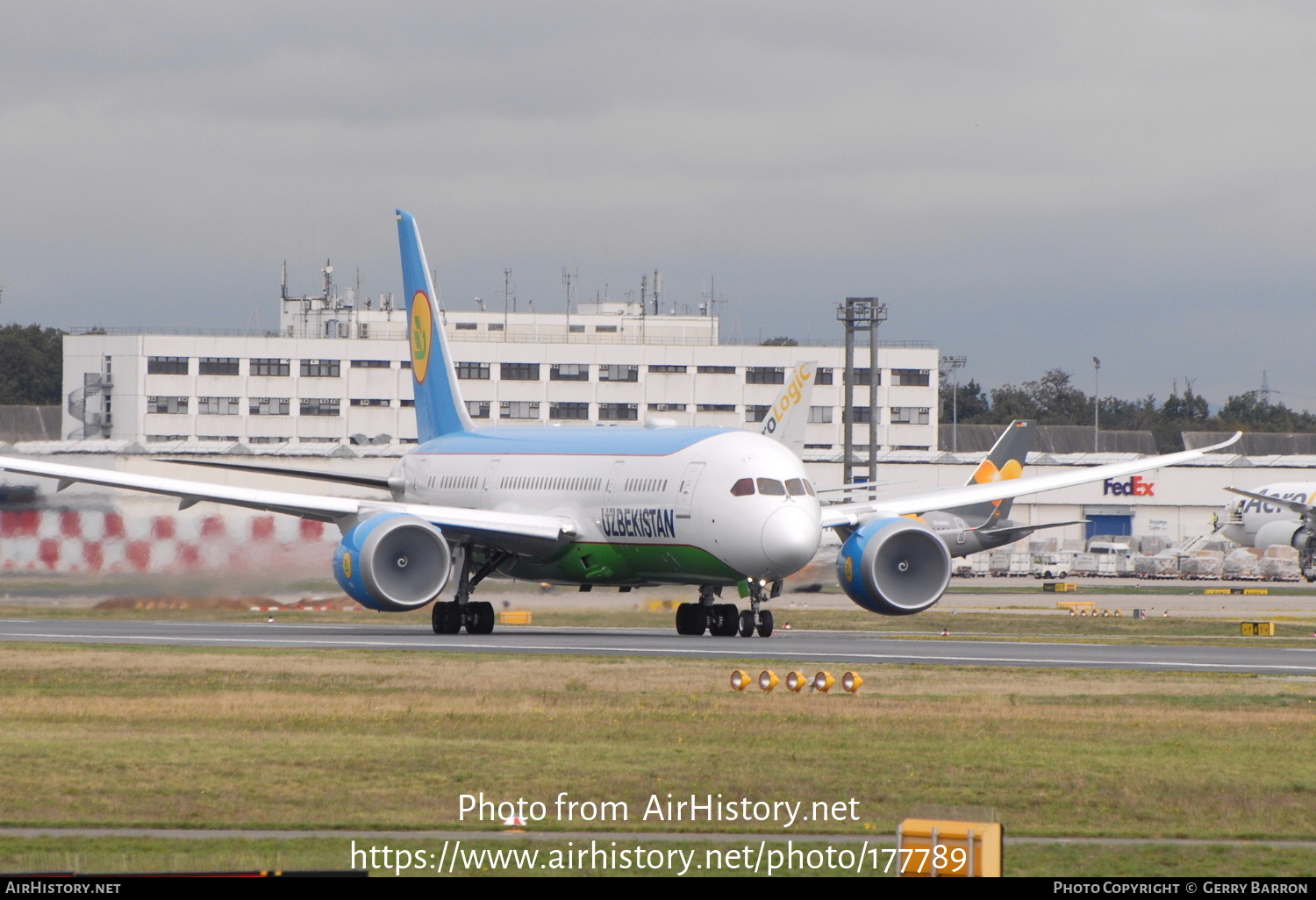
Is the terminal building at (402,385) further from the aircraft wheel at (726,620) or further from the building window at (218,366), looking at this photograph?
the aircraft wheel at (726,620)

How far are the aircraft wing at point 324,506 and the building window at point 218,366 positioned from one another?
87.8 metres

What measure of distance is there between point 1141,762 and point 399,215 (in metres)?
35.7

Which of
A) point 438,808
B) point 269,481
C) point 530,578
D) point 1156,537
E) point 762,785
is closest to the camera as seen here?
point 438,808

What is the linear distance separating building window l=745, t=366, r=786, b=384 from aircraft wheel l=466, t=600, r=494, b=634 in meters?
93.2

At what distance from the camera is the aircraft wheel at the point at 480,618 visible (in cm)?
4099

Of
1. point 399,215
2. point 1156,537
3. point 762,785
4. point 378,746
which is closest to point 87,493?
point 399,215

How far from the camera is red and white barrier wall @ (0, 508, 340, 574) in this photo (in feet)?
145

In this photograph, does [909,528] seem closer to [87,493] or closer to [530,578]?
[530,578]

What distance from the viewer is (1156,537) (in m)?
112

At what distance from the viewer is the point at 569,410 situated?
434ft

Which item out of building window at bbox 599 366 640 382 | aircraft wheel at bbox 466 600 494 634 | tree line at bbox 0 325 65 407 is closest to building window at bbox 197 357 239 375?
building window at bbox 599 366 640 382

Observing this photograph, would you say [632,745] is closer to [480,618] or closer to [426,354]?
[480,618]

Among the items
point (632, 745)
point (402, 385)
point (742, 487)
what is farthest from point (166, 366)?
point (632, 745)

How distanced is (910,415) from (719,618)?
10015 cm
